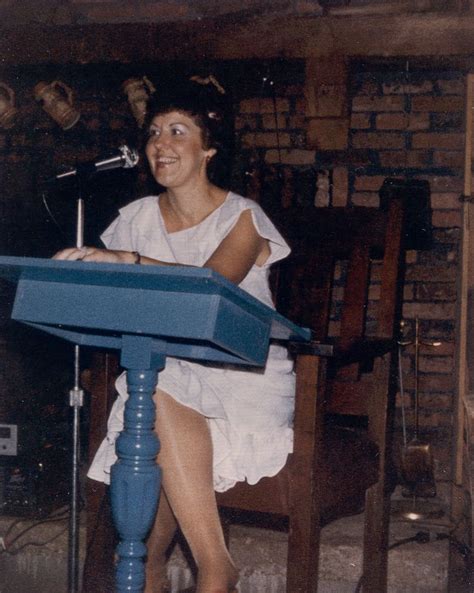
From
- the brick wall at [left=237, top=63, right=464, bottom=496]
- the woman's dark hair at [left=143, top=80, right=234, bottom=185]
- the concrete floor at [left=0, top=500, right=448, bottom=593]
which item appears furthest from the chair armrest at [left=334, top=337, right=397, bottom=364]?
the brick wall at [left=237, top=63, right=464, bottom=496]

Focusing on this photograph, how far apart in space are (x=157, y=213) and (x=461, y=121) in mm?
1728

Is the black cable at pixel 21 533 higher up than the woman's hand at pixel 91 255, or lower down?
lower down

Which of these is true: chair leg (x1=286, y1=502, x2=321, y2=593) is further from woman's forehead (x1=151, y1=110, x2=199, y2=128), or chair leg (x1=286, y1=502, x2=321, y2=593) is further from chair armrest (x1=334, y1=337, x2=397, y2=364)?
woman's forehead (x1=151, y1=110, x2=199, y2=128)

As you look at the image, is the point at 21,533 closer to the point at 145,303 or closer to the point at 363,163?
the point at 145,303

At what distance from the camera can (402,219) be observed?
2352 millimetres

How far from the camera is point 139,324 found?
139cm

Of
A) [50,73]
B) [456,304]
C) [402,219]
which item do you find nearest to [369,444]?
[402,219]

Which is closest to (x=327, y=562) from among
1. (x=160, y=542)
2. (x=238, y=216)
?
(x=160, y=542)

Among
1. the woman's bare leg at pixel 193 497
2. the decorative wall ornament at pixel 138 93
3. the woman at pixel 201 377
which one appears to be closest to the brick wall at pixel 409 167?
the decorative wall ornament at pixel 138 93

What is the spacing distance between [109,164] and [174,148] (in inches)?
11.9

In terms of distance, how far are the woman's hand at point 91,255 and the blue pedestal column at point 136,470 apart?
0.54 feet

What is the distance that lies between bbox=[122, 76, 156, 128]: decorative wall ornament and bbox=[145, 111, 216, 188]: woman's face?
1.47 metres

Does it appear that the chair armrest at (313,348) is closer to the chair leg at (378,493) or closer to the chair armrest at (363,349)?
the chair armrest at (363,349)

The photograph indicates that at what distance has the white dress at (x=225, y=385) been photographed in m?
1.90
